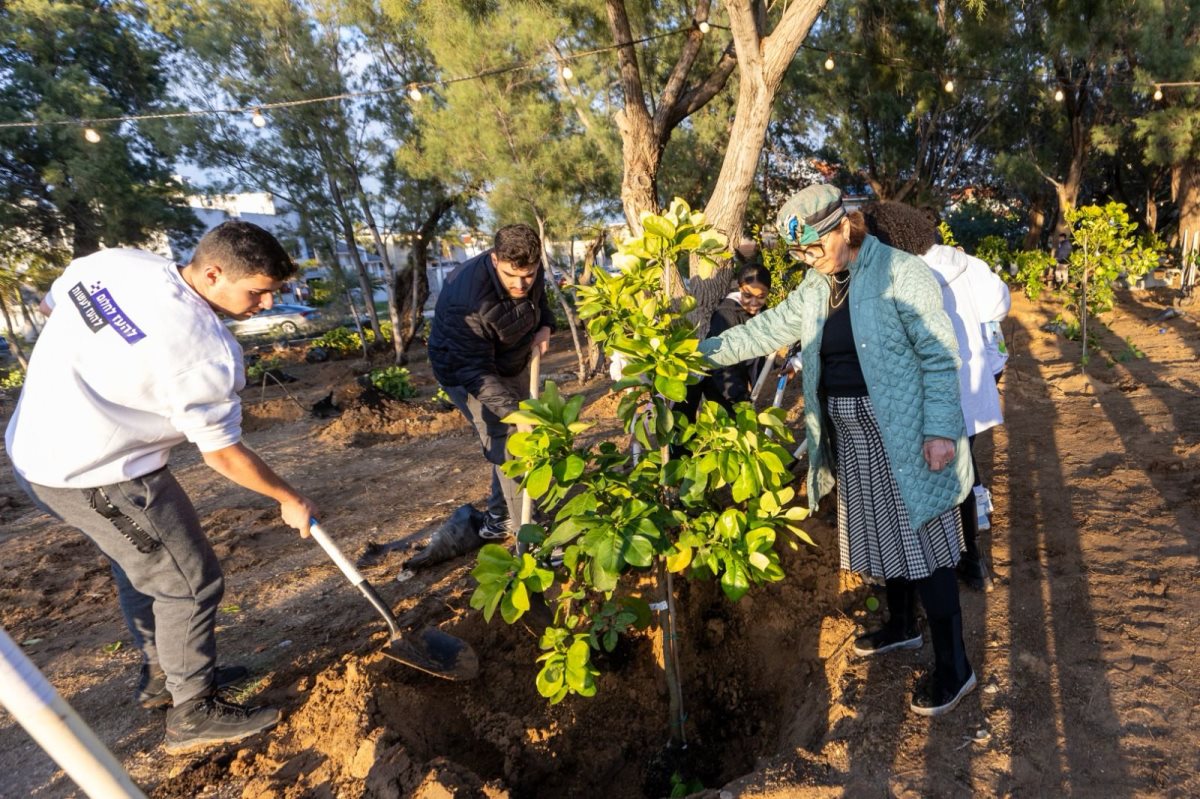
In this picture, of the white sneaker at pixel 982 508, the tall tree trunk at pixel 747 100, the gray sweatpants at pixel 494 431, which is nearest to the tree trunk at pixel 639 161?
the tall tree trunk at pixel 747 100

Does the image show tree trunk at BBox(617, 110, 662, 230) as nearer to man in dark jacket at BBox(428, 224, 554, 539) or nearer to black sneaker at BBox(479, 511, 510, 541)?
man in dark jacket at BBox(428, 224, 554, 539)

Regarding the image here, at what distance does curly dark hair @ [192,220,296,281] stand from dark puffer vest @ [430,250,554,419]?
1088 millimetres

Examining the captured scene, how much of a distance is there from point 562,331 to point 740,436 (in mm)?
15403

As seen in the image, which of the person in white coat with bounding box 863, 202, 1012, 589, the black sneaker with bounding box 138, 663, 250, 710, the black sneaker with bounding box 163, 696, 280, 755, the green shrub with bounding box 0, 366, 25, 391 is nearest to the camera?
the black sneaker with bounding box 163, 696, 280, 755

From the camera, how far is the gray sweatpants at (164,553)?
2039 mm

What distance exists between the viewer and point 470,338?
3133mm

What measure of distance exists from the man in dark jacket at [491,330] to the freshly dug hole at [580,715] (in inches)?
38.3

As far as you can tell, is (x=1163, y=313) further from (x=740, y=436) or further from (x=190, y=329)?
(x=190, y=329)

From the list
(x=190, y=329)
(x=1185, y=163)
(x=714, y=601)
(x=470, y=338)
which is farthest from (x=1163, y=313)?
(x=190, y=329)

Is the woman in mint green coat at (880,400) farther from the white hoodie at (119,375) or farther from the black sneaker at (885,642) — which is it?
the white hoodie at (119,375)

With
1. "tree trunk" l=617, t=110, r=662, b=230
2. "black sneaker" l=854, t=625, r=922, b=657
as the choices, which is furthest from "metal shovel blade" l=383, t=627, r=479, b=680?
"tree trunk" l=617, t=110, r=662, b=230

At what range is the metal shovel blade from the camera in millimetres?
2371

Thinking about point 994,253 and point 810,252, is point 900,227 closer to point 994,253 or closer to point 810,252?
point 810,252

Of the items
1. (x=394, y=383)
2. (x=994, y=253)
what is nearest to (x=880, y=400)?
(x=394, y=383)
